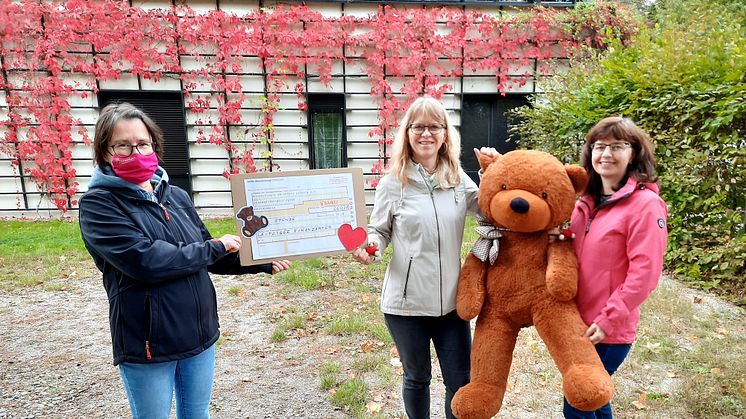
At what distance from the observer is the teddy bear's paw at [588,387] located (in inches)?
69.7

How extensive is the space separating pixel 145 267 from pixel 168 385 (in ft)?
1.86

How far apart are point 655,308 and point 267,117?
7.06 metres

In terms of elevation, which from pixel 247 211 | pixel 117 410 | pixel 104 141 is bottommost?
pixel 117 410

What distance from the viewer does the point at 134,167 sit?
1.78m

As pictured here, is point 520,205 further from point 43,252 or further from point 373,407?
point 43,252

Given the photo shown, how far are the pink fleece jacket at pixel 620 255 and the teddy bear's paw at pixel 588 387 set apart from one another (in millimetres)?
179

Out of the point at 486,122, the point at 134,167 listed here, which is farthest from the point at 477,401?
the point at 486,122

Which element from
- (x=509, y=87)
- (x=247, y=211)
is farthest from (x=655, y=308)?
(x=509, y=87)

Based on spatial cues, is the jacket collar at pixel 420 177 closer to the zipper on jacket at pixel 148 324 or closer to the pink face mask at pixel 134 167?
the pink face mask at pixel 134 167

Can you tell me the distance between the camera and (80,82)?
8.24 meters

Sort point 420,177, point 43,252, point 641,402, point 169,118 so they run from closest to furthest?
1. point 420,177
2. point 641,402
3. point 43,252
4. point 169,118

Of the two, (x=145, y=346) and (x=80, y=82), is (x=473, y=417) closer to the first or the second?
(x=145, y=346)

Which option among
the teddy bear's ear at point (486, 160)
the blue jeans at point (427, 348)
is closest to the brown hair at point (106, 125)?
the blue jeans at point (427, 348)

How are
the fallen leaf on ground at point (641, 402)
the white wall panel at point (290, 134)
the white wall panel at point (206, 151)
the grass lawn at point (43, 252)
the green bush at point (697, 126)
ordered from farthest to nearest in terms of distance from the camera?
1. the white wall panel at point (290, 134)
2. the white wall panel at point (206, 151)
3. the grass lawn at point (43, 252)
4. the green bush at point (697, 126)
5. the fallen leaf on ground at point (641, 402)
